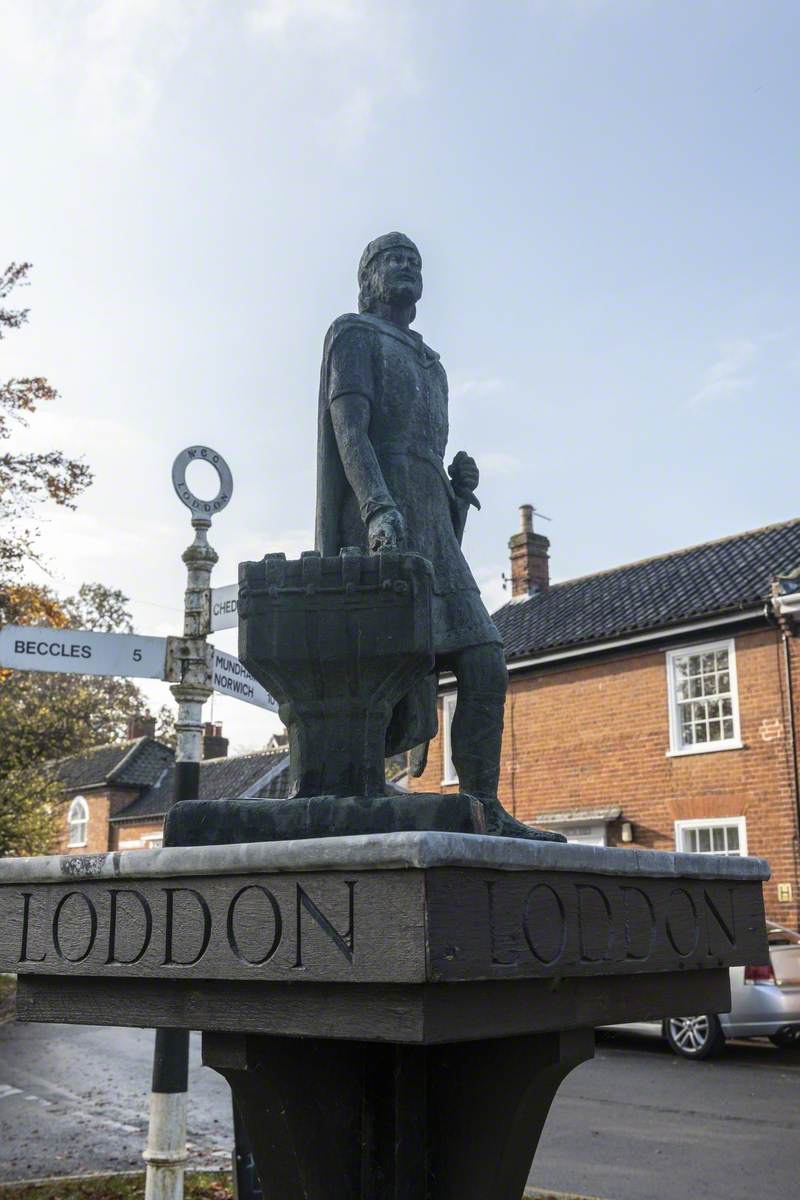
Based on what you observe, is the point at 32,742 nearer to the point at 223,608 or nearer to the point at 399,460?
the point at 223,608

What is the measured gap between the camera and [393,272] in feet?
12.8

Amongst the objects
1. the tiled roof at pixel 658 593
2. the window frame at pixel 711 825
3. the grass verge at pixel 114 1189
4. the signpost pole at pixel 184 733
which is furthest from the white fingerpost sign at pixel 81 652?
the tiled roof at pixel 658 593

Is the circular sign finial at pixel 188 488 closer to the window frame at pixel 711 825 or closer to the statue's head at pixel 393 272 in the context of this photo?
the statue's head at pixel 393 272

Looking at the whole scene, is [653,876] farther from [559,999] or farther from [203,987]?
[203,987]

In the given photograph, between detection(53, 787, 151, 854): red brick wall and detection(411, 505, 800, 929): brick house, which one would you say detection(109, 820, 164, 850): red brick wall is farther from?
detection(411, 505, 800, 929): brick house

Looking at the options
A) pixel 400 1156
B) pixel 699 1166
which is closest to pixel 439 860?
pixel 400 1156

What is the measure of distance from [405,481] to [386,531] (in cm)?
40

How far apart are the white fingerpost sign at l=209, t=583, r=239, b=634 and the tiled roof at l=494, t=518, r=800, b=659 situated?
12802mm

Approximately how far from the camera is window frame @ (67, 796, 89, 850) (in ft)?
124

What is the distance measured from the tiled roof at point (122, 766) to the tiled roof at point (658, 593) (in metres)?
17.3

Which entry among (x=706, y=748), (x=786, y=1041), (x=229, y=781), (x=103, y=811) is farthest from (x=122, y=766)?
(x=786, y=1041)

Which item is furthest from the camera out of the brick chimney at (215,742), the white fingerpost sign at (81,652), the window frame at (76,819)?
the window frame at (76,819)

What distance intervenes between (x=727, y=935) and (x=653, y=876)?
0.43 metres

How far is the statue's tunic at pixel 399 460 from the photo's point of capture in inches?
145
